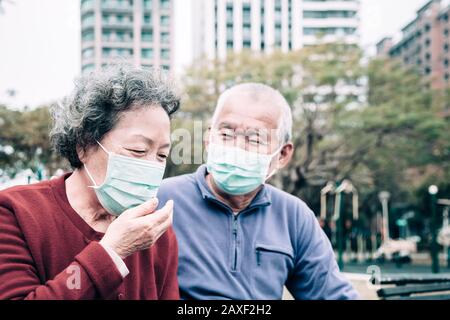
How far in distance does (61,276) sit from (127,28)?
51.3 ft

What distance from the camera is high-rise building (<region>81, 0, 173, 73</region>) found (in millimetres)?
13001

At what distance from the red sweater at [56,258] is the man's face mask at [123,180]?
0.36 ft

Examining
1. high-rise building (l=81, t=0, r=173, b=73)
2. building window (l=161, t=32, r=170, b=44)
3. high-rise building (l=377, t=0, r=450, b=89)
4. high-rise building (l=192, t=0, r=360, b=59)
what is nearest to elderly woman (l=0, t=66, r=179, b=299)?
high-rise building (l=81, t=0, r=173, b=73)

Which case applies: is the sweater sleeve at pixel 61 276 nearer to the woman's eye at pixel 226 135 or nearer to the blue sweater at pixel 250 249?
the blue sweater at pixel 250 249

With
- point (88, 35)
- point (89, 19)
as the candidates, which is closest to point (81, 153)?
point (88, 35)

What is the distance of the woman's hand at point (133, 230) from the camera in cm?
159

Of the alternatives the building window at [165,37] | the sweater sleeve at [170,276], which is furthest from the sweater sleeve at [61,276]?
the building window at [165,37]

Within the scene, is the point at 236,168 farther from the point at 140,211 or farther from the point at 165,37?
the point at 165,37

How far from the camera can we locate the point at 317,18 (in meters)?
43.0

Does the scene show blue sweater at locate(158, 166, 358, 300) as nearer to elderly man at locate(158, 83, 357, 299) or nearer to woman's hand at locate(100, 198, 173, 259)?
elderly man at locate(158, 83, 357, 299)

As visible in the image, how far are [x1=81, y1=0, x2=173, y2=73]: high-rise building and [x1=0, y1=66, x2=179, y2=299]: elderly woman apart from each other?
8873mm

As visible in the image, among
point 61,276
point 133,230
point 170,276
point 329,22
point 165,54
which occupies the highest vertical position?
point 329,22

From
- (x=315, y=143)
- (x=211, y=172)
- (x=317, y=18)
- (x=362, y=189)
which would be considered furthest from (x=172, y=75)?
(x=317, y=18)

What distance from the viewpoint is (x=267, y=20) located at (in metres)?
38.0
